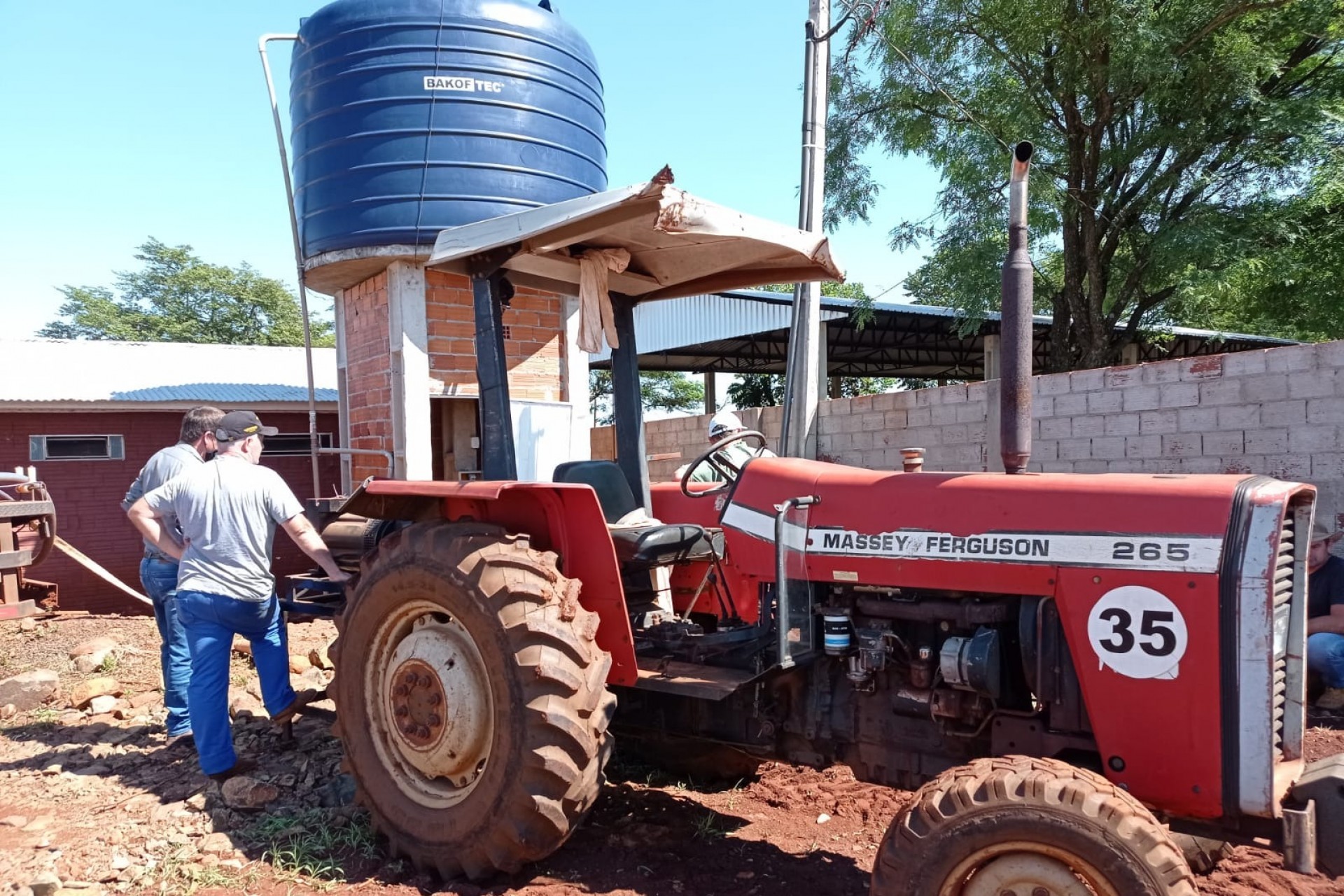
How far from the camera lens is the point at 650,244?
3479mm

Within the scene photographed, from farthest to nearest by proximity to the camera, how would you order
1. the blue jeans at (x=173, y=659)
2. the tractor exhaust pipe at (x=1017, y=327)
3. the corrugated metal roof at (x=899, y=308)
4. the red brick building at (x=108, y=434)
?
the corrugated metal roof at (x=899, y=308) → the red brick building at (x=108, y=434) → the blue jeans at (x=173, y=659) → the tractor exhaust pipe at (x=1017, y=327)

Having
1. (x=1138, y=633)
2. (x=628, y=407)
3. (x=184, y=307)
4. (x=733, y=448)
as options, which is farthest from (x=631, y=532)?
(x=184, y=307)

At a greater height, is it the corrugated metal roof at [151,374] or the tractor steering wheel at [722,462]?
the corrugated metal roof at [151,374]

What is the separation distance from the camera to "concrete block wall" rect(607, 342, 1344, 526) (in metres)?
5.41

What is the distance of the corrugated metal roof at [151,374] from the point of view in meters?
10.5

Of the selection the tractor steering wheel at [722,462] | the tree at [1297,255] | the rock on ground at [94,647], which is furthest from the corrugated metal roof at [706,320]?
the tractor steering wheel at [722,462]

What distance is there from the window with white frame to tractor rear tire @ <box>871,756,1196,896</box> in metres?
11.0

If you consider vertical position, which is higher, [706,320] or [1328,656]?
[706,320]

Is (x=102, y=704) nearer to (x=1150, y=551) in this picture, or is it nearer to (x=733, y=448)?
(x=733, y=448)

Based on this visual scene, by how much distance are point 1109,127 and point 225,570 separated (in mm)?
9665

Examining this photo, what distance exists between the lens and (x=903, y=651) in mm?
2857

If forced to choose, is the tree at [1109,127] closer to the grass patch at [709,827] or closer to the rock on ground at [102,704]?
the grass patch at [709,827]

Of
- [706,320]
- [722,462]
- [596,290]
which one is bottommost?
[722,462]

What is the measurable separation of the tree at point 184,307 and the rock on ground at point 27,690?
79.9 feet
